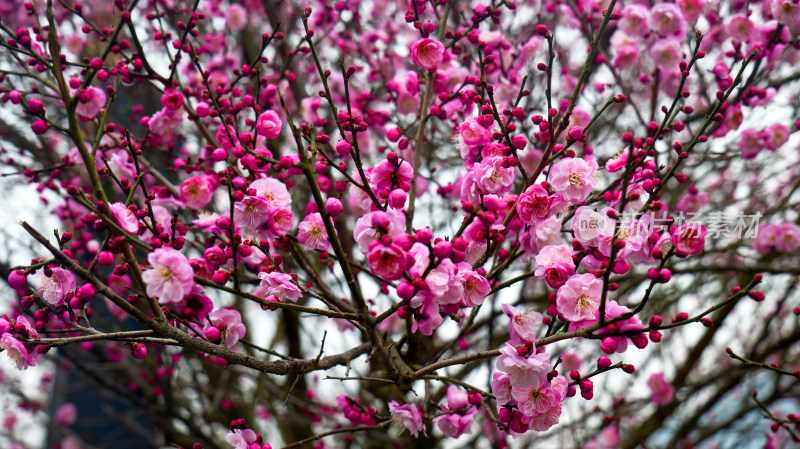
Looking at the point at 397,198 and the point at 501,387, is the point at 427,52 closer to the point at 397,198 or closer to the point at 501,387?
the point at 397,198

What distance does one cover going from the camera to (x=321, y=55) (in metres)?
5.04

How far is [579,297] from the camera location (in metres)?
1.83

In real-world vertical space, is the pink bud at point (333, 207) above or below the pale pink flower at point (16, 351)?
above

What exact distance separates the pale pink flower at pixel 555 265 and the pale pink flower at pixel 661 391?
10.4ft

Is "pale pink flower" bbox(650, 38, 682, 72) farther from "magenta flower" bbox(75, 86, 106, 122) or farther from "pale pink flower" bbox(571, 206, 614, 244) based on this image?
"magenta flower" bbox(75, 86, 106, 122)

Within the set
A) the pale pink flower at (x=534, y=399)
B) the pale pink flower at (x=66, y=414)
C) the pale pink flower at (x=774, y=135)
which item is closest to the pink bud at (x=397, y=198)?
the pale pink flower at (x=534, y=399)

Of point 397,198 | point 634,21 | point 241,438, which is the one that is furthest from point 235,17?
point 241,438

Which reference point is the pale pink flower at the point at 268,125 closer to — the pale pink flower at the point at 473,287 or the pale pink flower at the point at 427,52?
the pale pink flower at the point at 427,52

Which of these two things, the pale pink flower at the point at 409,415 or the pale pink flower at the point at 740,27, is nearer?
the pale pink flower at the point at 409,415

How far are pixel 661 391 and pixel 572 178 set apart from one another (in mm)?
3243

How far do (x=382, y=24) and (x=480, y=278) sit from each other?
3981 millimetres

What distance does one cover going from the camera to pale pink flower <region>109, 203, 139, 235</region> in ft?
6.16

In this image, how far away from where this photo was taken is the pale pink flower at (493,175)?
1974 millimetres

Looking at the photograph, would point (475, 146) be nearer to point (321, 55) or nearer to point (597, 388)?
point (321, 55)
